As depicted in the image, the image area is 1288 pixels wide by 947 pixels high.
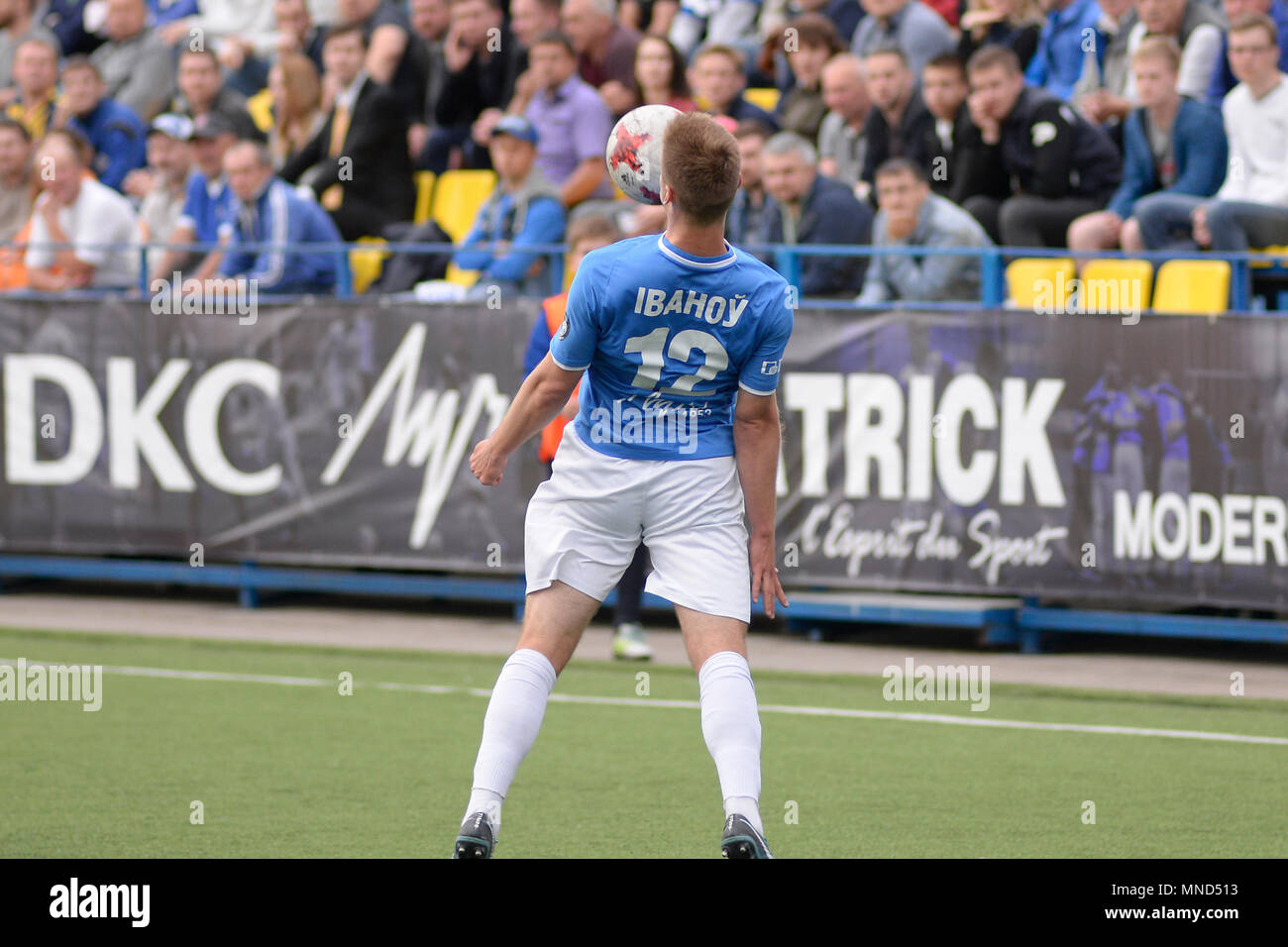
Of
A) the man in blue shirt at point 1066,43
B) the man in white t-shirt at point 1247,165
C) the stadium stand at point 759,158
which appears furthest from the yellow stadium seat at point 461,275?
the man in white t-shirt at point 1247,165

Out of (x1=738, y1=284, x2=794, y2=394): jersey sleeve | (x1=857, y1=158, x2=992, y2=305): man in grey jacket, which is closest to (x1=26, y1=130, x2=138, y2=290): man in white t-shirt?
(x1=857, y1=158, x2=992, y2=305): man in grey jacket

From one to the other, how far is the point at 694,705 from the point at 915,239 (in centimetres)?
348

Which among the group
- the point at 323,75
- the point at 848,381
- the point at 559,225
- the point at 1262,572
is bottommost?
the point at 1262,572

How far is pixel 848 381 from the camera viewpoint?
1147 cm

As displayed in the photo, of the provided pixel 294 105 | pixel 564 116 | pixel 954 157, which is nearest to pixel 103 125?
pixel 294 105

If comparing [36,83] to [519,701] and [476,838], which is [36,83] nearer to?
[519,701]

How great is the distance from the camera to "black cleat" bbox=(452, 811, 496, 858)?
528 centimetres

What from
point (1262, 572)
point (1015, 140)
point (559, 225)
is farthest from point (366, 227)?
point (1262, 572)

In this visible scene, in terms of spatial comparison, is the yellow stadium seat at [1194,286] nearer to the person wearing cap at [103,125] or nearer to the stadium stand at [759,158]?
the stadium stand at [759,158]
